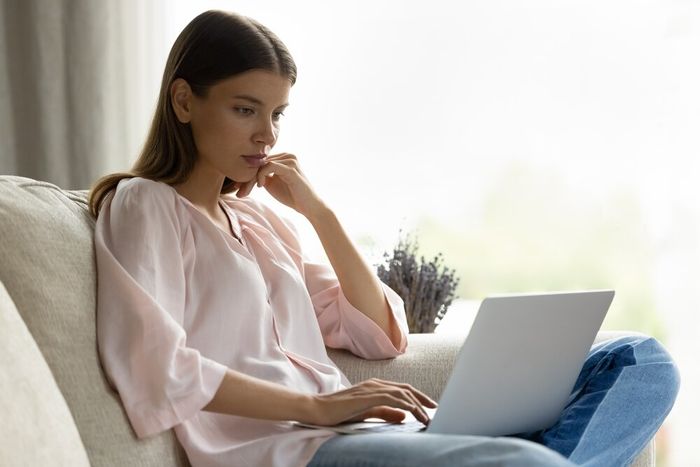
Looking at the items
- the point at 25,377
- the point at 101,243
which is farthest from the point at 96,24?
the point at 25,377

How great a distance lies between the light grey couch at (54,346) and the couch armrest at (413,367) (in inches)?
20.3

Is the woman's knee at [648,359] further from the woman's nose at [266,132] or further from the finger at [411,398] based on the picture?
the woman's nose at [266,132]

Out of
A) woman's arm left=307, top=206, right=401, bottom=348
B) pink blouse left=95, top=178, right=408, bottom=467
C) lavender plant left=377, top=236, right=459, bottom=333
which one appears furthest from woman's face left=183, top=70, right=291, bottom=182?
lavender plant left=377, top=236, right=459, bottom=333

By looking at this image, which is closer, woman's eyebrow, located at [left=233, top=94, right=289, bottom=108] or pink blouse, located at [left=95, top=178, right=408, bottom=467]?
pink blouse, located at [left=95, top=178, right=408, bottom=467]

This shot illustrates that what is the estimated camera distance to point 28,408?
1236 millimetres

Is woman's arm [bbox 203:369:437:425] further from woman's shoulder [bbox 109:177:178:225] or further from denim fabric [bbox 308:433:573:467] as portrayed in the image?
woman's shoulder [bbox 109:177:178:225]

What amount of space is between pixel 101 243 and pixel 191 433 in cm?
33

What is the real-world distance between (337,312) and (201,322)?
0.44 metres

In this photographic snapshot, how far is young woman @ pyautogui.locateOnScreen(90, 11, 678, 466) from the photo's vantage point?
1512mm

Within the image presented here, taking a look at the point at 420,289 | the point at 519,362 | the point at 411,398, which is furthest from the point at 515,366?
the point at 420,289

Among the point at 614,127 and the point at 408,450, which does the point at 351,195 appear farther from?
the point at 408,450

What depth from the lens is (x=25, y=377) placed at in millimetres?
1266

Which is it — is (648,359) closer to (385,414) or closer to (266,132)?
(385,414)

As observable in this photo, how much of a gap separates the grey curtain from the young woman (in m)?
1.44
